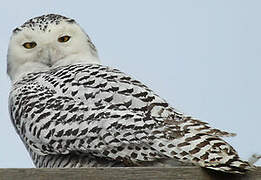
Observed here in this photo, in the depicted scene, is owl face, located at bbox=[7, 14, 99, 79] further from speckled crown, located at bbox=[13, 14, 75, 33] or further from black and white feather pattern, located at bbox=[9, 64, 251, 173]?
black and white feather pattern, located at bbox=[9, 64, 251, 173]

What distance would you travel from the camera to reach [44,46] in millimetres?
5562

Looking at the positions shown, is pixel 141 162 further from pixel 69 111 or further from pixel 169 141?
pixel 69 111

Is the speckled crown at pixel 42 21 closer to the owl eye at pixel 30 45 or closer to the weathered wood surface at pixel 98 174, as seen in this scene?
the owl eye at pixel 30 45

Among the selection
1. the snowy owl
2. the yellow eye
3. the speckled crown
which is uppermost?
the speckled crown

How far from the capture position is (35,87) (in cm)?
483

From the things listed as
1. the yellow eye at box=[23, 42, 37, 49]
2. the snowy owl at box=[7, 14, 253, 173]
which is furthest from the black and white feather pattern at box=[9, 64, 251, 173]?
the yellow eye at box=[23, 42, 37, 49]

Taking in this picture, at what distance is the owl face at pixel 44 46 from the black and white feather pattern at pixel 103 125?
511 mm

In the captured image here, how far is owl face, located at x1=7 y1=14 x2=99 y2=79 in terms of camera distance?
550 cm

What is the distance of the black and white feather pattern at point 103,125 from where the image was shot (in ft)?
11.8

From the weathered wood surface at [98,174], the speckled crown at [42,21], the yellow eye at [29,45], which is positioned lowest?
the yellow eye at [29,45]

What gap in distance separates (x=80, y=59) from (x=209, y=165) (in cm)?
280

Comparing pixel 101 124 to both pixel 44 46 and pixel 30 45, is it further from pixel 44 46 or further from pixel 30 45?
pixel 30 45

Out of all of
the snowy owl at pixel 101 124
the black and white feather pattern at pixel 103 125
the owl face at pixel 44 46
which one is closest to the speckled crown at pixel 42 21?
the owl face at pixel 44 46

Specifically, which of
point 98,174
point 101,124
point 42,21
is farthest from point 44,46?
point 98,174
